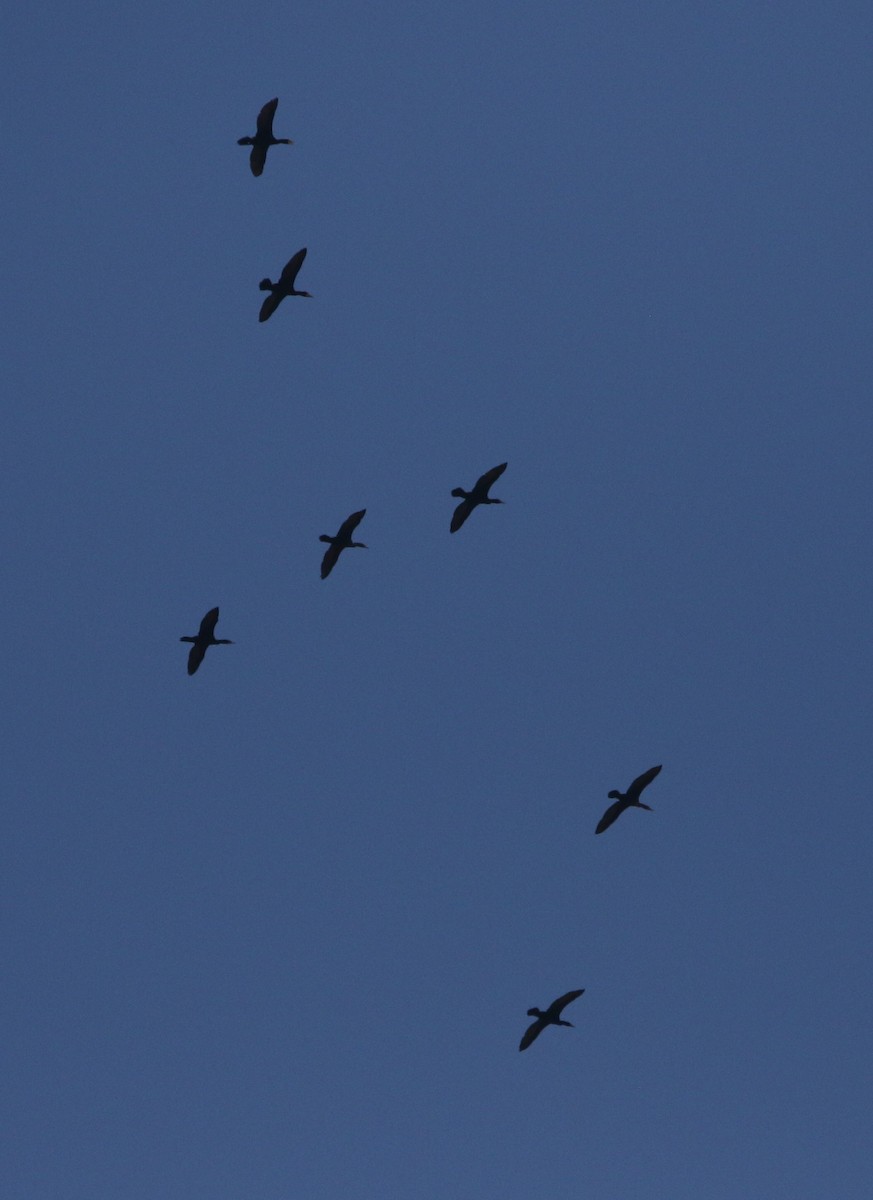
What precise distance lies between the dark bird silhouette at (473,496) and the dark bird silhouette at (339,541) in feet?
7.91

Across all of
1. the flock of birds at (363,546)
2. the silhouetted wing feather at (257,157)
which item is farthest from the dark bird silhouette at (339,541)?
the silhouetted wing feather at (257,157)

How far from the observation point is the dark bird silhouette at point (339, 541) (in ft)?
138

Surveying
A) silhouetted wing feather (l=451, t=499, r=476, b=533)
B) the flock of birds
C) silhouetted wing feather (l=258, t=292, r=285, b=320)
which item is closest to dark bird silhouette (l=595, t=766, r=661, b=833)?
the flock of birds

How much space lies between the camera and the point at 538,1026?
143ft

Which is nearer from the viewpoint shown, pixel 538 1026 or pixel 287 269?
pixel 287 269

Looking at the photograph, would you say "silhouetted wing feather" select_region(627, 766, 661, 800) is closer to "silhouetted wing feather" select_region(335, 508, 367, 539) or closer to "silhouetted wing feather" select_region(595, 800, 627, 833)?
"silhouetted wing feather" select_region(595, 800, 627, 833)

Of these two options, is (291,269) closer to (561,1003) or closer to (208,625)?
(208,625)

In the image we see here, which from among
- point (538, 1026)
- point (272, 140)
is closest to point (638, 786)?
point (538, 1026)

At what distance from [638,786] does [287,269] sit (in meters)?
15.3

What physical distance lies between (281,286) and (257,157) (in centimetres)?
303

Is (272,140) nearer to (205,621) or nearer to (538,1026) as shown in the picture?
(205,621)

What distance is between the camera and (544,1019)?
43250mm

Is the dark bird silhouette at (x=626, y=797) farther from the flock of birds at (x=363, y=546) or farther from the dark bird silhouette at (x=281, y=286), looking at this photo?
the dark bird silhouette at (x=281, y=286)

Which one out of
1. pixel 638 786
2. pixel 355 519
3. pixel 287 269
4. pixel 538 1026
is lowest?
pixel 538 1026
